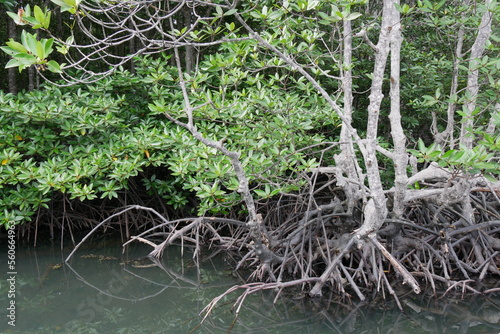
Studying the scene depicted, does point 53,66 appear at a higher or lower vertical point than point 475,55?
higher

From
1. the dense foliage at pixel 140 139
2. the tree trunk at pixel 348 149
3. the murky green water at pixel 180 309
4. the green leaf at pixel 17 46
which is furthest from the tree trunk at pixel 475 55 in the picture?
the green leaf at pixel 17 46

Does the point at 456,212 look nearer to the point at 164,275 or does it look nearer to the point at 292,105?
the point at 292,105

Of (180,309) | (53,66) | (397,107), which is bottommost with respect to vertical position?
(180,309)

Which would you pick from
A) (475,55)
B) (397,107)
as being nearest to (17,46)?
(397,107)

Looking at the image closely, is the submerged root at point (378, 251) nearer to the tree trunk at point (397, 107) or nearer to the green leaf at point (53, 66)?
the tree trunk at point (397, 107)

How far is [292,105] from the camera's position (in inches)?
148

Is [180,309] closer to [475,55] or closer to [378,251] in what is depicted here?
[378,251]

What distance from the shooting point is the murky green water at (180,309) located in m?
2.94

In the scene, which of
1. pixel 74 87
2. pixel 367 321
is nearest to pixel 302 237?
pixel 367 321

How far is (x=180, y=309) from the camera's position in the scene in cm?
329

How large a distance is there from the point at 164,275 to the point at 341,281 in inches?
67.3

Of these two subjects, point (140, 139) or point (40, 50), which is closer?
point (40, 50)

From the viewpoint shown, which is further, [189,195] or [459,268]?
[189,195]

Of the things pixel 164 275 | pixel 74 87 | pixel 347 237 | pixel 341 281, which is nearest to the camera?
pixel 341 281
